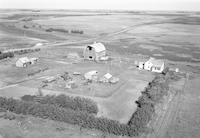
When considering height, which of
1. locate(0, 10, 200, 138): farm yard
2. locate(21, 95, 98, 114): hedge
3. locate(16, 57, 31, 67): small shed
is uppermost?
locate(16, 57, 31, 67): small shed

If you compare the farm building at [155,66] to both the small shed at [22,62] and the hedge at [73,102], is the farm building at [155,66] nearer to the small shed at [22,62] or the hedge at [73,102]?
the hedge at [73,102]

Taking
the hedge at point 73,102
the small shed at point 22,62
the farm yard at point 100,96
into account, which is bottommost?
the farm yard at point 100,96

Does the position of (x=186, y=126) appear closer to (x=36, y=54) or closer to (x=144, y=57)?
(x=144, y=57)

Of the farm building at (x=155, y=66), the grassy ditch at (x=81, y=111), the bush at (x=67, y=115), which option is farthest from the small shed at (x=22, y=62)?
the farm building at (x=155, y=66)

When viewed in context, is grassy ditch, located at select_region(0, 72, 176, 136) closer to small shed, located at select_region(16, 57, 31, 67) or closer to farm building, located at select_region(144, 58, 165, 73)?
farm building, located at select_region(144, 58, 165, 73)

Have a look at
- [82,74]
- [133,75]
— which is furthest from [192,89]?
[82,74]

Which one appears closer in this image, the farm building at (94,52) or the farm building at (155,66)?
the farm building at (155,66)

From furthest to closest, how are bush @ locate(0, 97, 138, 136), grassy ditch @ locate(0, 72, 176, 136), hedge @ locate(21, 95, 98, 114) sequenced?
hedge @ locate(21, 95, 98, 114) < grassy ditch @ locate(0, 72, 176, 136) < bush @ locate(0, 97, 138, 136)

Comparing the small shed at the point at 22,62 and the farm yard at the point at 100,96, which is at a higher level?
the small shed at the point at 22,62

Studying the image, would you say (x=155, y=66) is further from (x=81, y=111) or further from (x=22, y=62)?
(x=22, y=62)

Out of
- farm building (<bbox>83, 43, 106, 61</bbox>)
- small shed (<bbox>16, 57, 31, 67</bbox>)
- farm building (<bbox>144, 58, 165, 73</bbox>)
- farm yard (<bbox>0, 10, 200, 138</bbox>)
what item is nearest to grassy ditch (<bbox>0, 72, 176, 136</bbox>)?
farm yard (<bbox>0, 10, 200, 138</bbox>)
